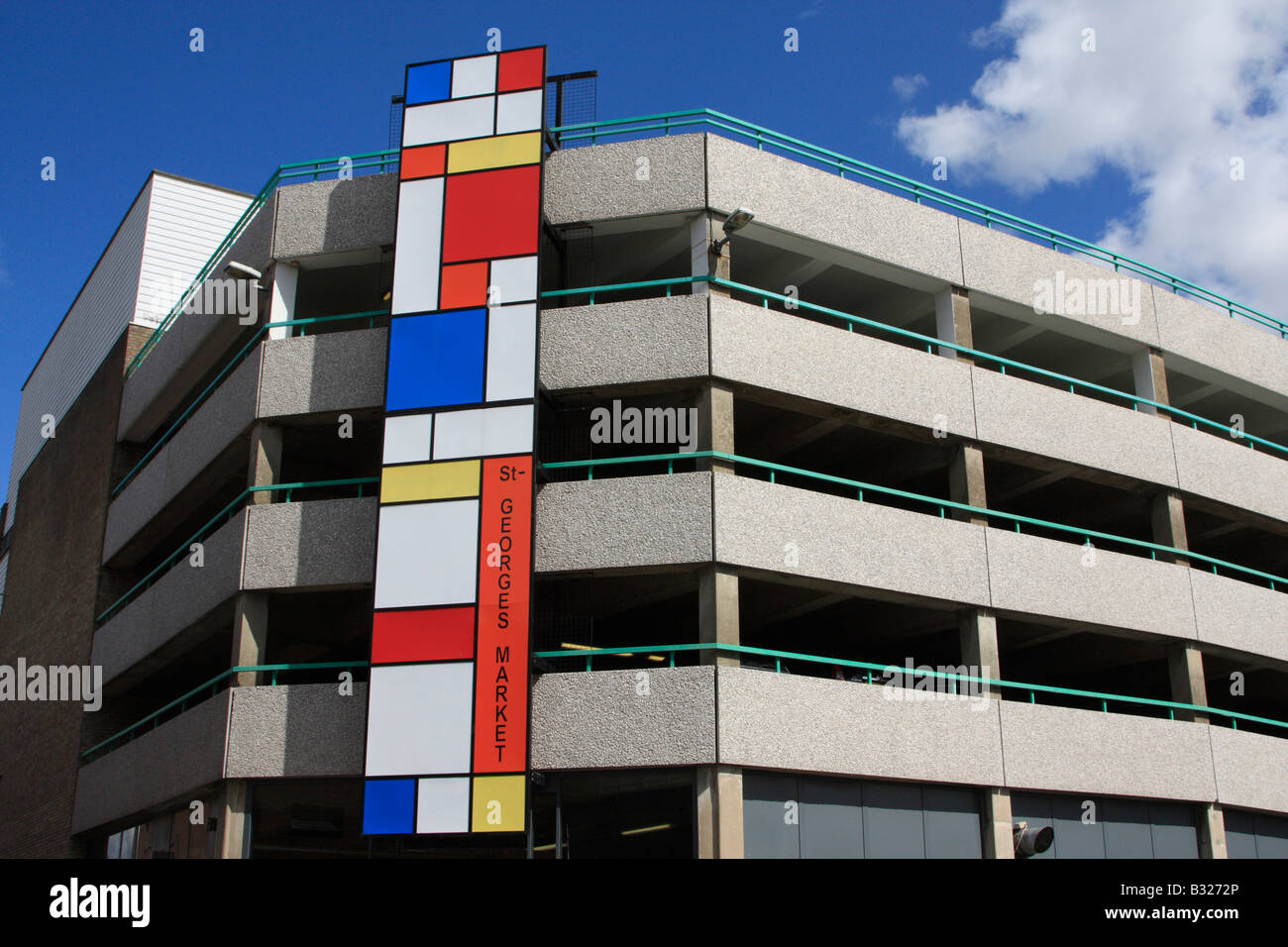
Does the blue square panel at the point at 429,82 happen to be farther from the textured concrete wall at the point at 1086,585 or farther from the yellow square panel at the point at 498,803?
the textured concrete wall at the point at 1086,585

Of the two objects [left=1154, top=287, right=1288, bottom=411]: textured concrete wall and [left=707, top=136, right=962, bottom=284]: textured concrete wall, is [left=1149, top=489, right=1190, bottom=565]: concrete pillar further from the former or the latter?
[left=707, top=136, right=962, bottom=284]: textured concrete wall

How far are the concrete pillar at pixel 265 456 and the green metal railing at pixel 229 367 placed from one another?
6.38 ft

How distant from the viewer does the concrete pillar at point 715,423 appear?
2072 centimetres

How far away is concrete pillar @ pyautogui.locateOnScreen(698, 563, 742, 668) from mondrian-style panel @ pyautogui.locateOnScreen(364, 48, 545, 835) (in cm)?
276

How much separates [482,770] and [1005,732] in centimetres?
893

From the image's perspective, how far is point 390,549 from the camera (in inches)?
794

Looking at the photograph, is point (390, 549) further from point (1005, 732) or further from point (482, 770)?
point (1005, 732)

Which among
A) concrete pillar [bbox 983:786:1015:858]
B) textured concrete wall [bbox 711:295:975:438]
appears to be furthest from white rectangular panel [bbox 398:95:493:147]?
concrete pillar [bbox 983:786:1015:858]

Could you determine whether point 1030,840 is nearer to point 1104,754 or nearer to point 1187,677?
point 1104,754

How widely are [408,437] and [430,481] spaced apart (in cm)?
91

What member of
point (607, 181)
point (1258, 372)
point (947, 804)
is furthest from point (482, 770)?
point (1258, 372)

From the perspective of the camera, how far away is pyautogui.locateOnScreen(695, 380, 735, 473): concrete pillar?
2072 cm

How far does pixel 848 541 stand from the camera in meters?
21.3

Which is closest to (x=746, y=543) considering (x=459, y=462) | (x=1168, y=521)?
(x=459, y=462)
